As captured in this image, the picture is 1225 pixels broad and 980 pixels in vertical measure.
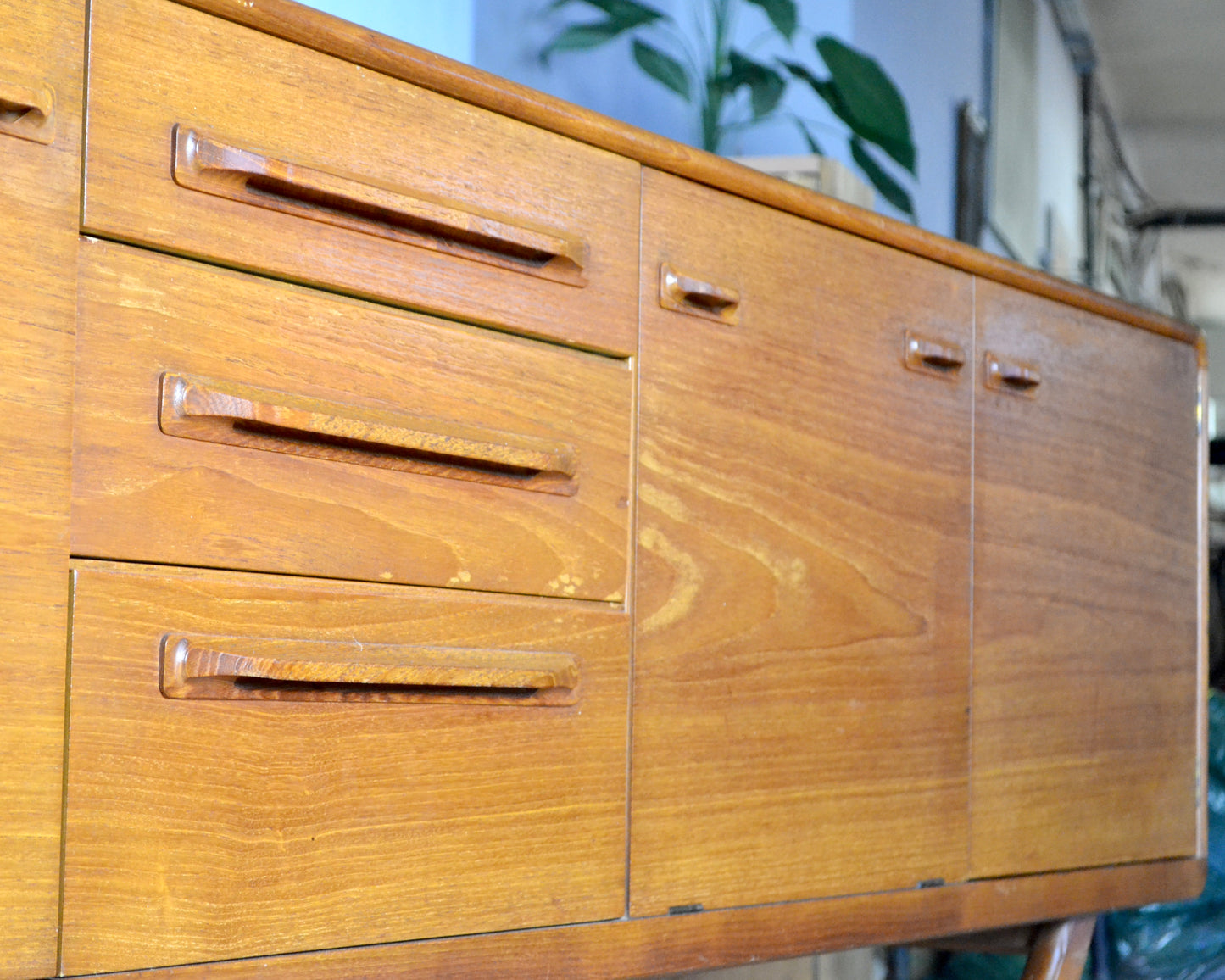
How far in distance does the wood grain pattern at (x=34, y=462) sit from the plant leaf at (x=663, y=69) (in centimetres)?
110

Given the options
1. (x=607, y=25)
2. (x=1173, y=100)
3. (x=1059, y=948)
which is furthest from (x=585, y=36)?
(x=1173, y=100)

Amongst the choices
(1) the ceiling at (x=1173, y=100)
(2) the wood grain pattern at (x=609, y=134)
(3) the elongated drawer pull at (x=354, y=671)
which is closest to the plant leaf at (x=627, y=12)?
(2) the wood grain pattern at (x=609, y=134)

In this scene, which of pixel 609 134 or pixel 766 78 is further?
pixel 766 78

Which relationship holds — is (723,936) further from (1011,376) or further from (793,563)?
(1011,376)

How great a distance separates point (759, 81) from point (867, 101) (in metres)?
0.18

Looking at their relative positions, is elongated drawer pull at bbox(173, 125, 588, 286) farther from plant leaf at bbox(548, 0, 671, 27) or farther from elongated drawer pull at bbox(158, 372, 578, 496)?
plant leaf at bbox(548, 0, 671, 27)

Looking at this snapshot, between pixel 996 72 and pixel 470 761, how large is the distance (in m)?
2.70

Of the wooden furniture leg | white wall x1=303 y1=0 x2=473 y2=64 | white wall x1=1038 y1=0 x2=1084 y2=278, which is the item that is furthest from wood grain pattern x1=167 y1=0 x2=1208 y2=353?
white wall x1=1038 y1=0 x2=1084 y2=278

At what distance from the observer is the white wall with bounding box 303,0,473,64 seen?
4.70ft

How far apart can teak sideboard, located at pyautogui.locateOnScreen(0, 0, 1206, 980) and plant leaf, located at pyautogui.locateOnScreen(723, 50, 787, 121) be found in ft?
1.80

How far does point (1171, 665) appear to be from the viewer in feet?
4.91

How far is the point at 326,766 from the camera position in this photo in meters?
0.82

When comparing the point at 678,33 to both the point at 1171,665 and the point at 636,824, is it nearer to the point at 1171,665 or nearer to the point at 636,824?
the point at 1171,665

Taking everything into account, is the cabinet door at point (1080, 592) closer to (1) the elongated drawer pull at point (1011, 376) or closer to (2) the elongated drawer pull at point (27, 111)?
(1) the elongated drawer pull at point (1011, 376)
